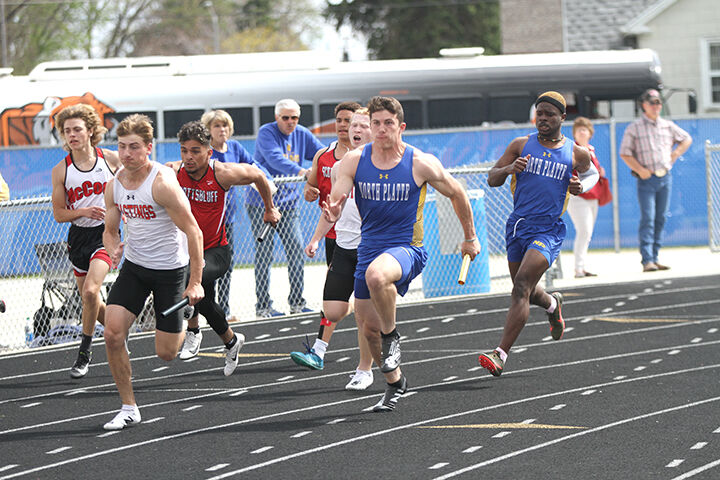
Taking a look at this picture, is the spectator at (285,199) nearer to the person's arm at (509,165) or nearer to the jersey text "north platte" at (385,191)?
the person's arm at (509,165)

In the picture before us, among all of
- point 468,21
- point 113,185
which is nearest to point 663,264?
point 113,185

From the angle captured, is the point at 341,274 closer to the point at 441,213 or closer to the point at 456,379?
the point at 456,379

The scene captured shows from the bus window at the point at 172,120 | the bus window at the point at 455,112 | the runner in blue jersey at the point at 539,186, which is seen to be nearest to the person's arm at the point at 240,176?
the runner in blue jersey at the point at 539,186

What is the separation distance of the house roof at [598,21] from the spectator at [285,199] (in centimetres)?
2093

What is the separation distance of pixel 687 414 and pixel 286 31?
60584 mm

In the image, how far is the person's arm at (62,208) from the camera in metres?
8.95

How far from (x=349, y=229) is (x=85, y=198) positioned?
213 cm

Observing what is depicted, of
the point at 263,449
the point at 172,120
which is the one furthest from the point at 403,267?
the point at 172,120

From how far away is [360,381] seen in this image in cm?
838

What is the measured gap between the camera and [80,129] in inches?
350

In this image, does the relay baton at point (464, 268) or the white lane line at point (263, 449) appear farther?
the relay baton at point (464, 268)

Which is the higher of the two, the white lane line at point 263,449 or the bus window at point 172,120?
the bus window at point 172,120

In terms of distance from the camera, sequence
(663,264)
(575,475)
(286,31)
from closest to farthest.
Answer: (575,475) → (663,264) → (286,31)

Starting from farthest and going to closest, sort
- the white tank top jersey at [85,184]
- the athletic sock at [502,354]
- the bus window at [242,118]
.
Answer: the bus window at [242,118] → the white tank top jersey at [85,184] → the athletic sock at [502,354]
